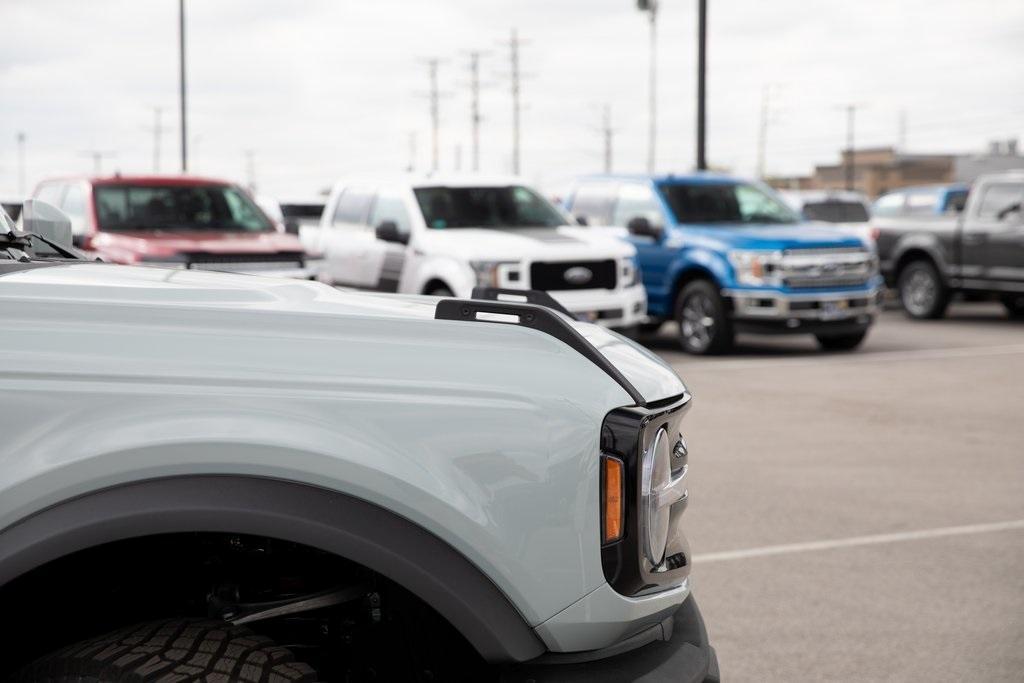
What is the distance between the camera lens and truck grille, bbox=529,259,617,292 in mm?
11945

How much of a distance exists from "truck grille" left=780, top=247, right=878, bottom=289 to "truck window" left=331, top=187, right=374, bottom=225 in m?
4.37

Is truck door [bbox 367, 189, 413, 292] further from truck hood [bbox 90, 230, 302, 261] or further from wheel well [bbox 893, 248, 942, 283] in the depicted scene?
wheel well [bbox 893, 248, 942, 283]

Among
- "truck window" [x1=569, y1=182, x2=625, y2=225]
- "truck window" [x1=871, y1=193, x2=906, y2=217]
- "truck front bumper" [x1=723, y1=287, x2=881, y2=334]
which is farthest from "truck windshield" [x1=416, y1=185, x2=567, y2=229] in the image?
"truck window" [x1=871, y1=193, x2=906, y2=217]

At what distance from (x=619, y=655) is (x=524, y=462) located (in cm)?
43

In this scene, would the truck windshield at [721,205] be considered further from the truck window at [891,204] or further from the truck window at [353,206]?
the truck window at [891,204]

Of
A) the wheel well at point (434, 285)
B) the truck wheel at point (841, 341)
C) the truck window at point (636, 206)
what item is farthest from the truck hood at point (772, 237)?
the wheel well at point (434, 285)

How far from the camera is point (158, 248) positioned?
438 inches

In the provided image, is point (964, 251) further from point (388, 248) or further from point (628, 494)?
point (628, 494)

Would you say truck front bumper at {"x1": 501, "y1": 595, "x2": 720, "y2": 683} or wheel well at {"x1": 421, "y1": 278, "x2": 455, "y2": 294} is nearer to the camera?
truck front bumper at {"x1": 501, "y1": 595, "x2": 720, "y2": 683}

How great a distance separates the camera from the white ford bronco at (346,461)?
2.05 meters

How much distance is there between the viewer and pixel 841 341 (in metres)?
14.2

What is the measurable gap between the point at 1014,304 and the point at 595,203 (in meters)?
7.04

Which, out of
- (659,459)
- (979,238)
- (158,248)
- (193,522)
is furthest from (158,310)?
(979,238)

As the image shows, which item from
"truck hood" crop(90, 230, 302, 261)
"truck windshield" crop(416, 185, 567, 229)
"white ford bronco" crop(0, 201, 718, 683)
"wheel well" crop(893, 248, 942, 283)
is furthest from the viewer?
"wheel well" crop(893, 248, 942, 283)
